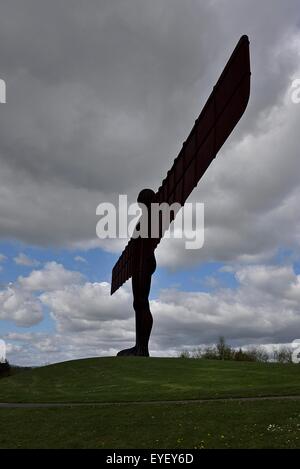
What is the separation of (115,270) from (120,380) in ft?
52.1

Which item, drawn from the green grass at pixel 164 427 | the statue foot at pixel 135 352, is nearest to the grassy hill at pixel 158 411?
the green grass at pixel 164 427

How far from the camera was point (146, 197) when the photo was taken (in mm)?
24516

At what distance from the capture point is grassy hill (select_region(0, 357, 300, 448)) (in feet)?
31.3

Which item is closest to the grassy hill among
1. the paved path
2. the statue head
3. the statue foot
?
the paved path

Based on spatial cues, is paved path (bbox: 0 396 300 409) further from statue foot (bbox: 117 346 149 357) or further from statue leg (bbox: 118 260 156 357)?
statue foot (bbox: 117 346 149 357)

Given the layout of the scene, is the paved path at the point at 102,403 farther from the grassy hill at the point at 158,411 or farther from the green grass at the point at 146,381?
the green grass at the point at 146,381

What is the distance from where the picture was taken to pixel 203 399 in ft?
45.3

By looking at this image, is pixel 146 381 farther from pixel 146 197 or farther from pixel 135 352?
pixel 146 197

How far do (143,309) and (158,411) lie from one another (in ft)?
43.9

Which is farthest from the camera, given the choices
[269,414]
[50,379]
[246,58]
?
[50,379]

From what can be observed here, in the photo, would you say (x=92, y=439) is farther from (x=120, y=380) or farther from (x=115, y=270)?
(x=115, y=270)

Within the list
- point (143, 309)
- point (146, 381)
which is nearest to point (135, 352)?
point (143, 309)
